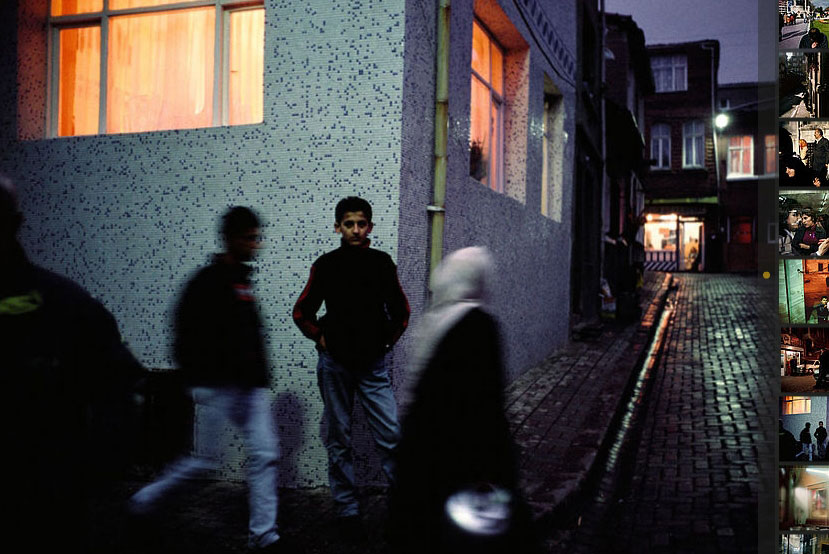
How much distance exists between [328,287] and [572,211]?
9.01 m

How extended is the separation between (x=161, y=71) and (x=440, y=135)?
248cm

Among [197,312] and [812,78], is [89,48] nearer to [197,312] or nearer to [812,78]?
[197,312]

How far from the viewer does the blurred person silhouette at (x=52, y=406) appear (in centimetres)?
208

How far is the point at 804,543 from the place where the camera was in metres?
3.04

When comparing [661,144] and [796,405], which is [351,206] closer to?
[796,405]

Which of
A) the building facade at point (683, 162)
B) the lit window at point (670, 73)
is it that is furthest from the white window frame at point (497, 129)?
the lit window at point (670, 73)

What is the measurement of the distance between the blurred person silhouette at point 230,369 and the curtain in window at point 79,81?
314 cm

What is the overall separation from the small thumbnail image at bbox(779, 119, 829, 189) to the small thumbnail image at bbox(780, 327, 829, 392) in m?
0.63

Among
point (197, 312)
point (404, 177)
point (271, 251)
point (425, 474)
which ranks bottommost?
point (425, 474)

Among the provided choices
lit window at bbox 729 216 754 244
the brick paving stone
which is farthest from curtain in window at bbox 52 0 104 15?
lit window at bbox 729 216 754 244

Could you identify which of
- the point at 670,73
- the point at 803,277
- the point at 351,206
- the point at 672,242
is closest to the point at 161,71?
the point at 351,206

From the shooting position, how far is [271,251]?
524cm

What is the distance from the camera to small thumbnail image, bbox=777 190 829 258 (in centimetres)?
292

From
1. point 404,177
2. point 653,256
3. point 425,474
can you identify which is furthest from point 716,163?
point 425,474
